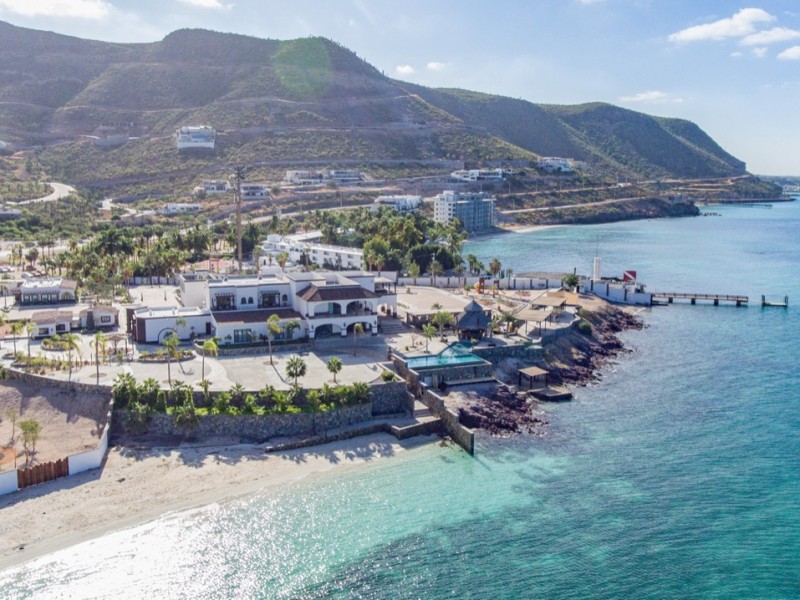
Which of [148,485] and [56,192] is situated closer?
[148,485]

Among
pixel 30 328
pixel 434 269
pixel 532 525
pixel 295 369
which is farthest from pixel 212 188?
pixel 532 525

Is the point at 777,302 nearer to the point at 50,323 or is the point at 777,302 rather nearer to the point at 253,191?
the point at 50,323

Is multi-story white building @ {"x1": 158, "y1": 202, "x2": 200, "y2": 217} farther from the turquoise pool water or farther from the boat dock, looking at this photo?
the boat dock

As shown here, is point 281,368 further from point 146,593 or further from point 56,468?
point 146,593

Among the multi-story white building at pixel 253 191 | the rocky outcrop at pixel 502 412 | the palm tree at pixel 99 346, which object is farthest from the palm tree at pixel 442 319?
the multi-story white building at pixel 253 191

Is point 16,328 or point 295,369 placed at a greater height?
point 16,328

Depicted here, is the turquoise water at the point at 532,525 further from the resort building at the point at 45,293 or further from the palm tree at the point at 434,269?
the resort building at the point at 45,293
